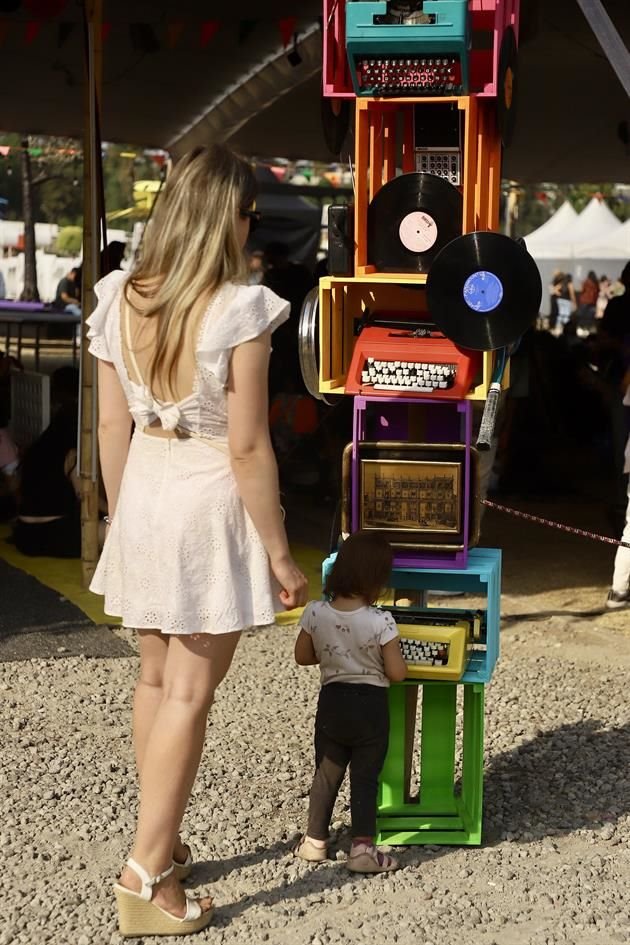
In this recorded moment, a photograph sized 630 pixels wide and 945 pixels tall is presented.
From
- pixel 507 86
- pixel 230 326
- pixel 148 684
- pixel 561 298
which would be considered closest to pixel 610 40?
pixel 507 86

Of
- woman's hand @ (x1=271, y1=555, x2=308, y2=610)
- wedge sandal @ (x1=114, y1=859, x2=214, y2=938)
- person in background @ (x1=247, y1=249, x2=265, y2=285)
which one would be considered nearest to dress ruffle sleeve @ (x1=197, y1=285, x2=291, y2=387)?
person in background @ (x1=247, y1=249, x2=265, y2=285)

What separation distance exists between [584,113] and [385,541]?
10.7 m

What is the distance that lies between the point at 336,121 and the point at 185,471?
1.79 metres

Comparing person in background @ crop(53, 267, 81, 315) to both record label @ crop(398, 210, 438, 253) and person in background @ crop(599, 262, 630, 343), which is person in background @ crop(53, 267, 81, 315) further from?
record label @ crop(398, 210, 438, 253)

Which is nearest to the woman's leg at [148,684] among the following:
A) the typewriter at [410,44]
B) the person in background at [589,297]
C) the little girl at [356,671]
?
the little girl at [356,671]

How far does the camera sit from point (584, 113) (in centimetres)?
1328

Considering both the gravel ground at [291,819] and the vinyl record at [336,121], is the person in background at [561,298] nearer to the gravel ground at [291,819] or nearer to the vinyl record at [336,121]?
the gravel ground at [291,819]

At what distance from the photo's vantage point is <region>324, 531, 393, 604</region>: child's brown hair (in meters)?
3.51

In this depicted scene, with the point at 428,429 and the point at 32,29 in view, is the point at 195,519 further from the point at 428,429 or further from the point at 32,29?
the point at 32,29

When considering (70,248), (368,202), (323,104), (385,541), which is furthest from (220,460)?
(70,248)

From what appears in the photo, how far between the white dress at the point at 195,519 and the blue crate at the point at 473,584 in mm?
695

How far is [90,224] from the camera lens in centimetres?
653

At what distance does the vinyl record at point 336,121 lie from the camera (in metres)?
4.39

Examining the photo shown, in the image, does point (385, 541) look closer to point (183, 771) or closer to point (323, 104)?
point (183, 771)
